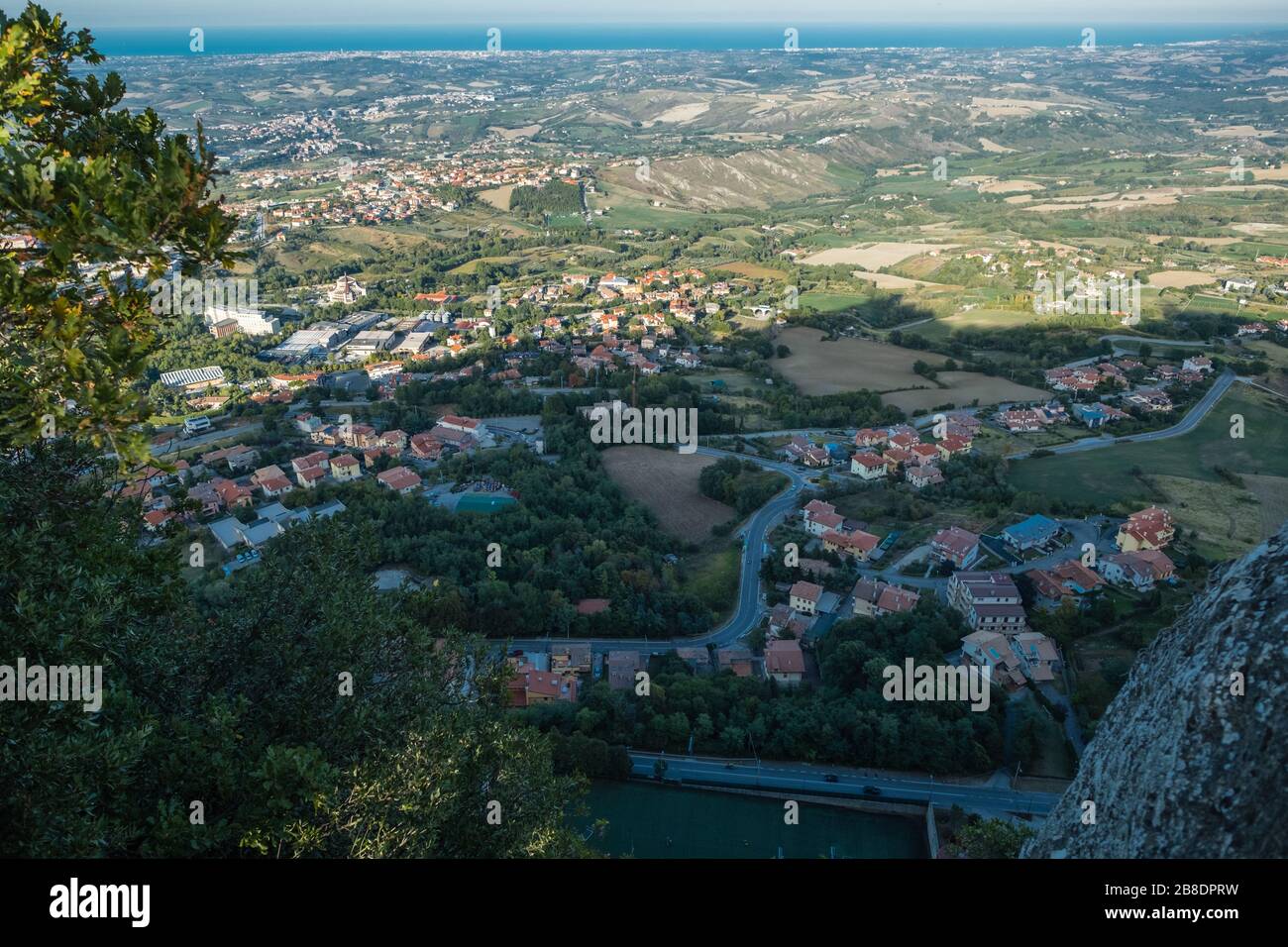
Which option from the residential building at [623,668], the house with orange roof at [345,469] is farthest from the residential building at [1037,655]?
the house with orange roof at [345,469]

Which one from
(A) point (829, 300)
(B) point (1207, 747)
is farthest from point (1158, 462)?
(B) point (1207, 747)

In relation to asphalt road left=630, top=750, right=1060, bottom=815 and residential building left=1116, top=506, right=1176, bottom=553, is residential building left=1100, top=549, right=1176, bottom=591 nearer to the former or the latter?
residential building left=1116, top=506, right=1176, bottom=553

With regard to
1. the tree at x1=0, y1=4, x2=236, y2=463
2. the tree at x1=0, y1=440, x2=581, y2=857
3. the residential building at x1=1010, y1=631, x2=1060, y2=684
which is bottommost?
the residential building at x1=1010, y1=631, x2=1060, y2=684

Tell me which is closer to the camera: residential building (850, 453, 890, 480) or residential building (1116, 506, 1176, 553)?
residential building (1116, 506, 1176, 553)

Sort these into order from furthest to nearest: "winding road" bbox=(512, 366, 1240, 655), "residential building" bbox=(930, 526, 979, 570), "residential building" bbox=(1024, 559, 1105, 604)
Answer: "residential building" bbox=(930, 526, 979, 570) → "residential building" bbox=(1024, 559, 1105, 604) → "winding road" bbox=(512, 366, 1240, 655)

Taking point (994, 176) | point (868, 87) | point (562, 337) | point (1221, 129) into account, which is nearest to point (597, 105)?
point (868, 87)

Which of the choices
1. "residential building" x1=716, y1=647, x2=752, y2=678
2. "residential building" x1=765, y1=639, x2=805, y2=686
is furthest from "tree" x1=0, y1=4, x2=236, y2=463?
"residential building" x1=765, y1=639, x2=805, y2=686
